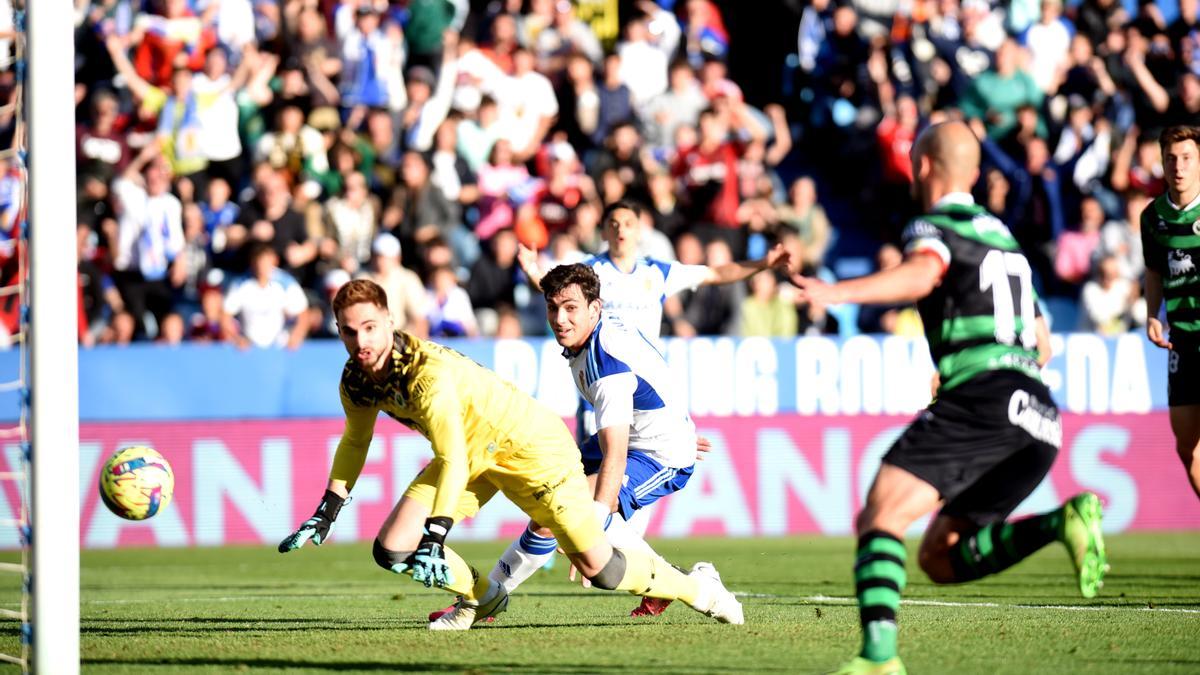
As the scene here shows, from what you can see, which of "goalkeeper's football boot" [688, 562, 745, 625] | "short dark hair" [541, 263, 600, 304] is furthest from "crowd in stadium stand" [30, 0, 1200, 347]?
"goalkeeper's football boot" [688, 562, 745, 625]

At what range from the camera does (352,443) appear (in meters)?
7.77

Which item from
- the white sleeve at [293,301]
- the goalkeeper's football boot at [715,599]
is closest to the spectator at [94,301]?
the white sleeve at [293,301]

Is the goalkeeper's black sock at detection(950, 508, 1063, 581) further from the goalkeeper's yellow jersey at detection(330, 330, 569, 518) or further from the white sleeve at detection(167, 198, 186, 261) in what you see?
the white sleeve at detection(167, 198, 186, 261)

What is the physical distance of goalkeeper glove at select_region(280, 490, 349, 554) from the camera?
7.25m

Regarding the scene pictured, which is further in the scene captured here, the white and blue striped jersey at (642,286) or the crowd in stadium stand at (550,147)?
the crowd in stadium stand at (550,147)

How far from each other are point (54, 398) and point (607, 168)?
40.0ft

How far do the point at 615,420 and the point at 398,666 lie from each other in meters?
2.07

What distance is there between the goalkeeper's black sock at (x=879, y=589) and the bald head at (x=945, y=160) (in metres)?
1.39

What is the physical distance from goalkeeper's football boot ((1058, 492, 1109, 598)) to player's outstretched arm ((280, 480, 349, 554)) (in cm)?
332

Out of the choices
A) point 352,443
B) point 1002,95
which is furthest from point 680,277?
point 1002,95

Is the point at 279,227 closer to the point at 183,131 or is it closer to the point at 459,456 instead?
the point at 183,131

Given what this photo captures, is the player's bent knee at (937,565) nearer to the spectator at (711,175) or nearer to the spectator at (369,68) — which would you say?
the spectator at (711,175)

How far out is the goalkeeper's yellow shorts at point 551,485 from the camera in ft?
24.8

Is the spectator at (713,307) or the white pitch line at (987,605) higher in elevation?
the spectator at (713,307)
